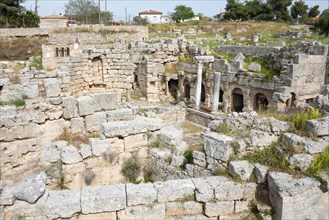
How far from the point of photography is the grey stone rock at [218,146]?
609 cm

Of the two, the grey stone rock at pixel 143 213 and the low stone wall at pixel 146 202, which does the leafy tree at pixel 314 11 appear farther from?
A: the grey stone rock at pixel 143 213

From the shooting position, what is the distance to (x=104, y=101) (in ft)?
27.5

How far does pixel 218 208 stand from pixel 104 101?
4.53m

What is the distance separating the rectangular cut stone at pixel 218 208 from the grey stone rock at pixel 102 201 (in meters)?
1.45

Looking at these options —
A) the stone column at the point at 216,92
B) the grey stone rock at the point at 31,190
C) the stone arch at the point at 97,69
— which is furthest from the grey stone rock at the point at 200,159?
the stone arch at the point at 97,69

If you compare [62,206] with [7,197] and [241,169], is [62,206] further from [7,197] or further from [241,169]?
[241,169]

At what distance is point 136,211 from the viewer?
5004 mm

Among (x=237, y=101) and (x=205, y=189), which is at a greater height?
(x=205, y=189)

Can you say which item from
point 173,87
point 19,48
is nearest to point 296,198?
point 173,87

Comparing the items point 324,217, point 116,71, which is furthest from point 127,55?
point 324,217

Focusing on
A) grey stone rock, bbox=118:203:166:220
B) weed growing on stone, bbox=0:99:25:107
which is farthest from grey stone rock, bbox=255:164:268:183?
weed growing on stone, bbox=0:99:25:107

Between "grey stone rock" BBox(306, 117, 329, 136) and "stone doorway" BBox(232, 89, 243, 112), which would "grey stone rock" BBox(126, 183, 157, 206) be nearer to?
"grey stone rock" BBox(306, 117, 329, 136)

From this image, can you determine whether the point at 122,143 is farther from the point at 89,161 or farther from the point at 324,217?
the point at 324,217

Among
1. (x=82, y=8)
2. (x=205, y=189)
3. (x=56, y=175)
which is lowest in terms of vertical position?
(x=56, y=175)
